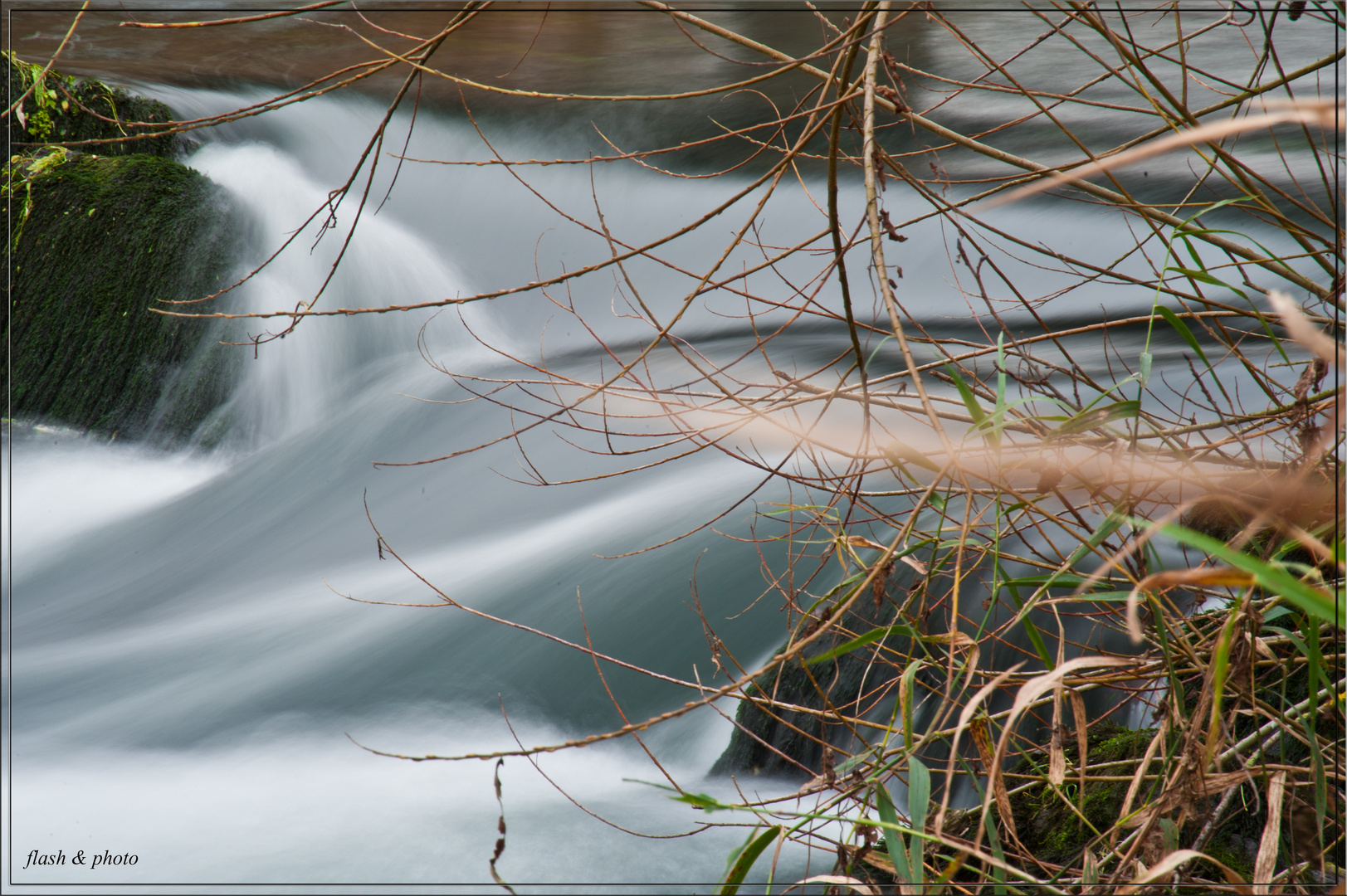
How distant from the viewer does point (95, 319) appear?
11.9 ft

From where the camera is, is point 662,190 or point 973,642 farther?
point 662,190

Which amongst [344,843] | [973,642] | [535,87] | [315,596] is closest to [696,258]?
[535,87]

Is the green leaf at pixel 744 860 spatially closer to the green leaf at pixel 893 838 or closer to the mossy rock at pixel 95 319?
the green leaf at pixel 893 838

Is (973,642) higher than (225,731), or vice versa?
(973,642)

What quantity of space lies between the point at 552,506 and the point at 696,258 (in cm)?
192

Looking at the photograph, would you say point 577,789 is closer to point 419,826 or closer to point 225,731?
point 419,826

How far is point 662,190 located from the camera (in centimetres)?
485

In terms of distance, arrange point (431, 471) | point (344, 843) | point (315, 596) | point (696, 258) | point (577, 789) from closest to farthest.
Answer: point (344, 843) → point (577, 789) → point (315, 596) → point (431, 471) → point (696, 258)

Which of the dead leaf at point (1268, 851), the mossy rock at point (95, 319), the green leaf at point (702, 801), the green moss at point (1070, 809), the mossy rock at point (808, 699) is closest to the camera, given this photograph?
the green leaf at point (702, 801)

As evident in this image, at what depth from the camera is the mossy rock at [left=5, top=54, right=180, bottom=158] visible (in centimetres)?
369

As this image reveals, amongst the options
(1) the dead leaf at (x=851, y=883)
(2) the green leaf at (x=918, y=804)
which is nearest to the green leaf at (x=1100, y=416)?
(2) the green leaf at (x=918, y=804)

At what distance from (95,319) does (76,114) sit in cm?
103

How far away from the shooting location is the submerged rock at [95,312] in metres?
3.64

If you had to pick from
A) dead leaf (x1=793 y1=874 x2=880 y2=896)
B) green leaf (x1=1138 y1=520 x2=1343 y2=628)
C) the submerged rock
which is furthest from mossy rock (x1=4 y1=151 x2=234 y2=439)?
green leaf (x1=1138 y1=520 x2=1343 y2=628)
